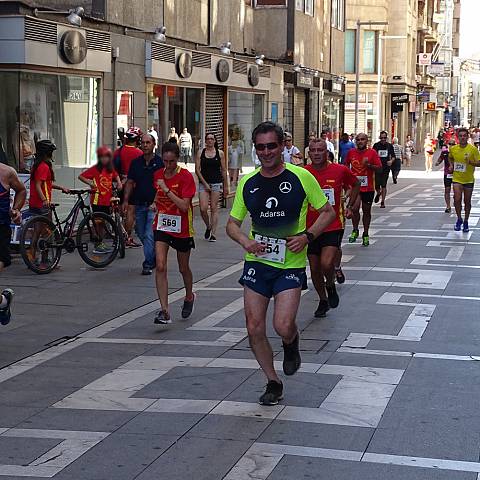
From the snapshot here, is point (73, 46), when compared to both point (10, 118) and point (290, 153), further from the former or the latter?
point (290, 153)

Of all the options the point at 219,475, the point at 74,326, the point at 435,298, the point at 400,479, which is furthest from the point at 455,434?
the point at 435,298

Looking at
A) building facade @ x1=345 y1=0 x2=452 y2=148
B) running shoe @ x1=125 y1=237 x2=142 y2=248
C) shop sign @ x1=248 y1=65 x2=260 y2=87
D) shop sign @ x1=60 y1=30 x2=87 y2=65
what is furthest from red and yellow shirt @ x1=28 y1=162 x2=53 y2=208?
building facade @ x1=345 y1=0 x2=452 y2=148

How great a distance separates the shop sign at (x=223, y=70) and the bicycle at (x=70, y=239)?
33.3 feet

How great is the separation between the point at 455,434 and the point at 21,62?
1043 cm

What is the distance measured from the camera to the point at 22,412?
275 inches

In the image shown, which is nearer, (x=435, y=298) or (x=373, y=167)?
(x=435, y=298)

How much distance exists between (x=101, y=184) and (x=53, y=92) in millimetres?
2826

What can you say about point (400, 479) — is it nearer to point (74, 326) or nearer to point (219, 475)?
point (219, 475)

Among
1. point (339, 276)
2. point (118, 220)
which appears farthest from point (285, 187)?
point (118, 220)

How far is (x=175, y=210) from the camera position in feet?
33.7

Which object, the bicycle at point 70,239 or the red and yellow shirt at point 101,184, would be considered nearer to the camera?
the bicycle at point 70,239

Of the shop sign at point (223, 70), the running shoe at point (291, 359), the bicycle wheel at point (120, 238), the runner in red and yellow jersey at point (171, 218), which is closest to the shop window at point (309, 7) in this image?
the shop sign at point (223, 70)

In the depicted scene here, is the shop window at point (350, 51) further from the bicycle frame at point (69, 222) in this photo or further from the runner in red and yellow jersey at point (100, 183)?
the bicycle frame at point (69, 222)

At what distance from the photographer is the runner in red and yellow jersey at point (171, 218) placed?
1012cm
